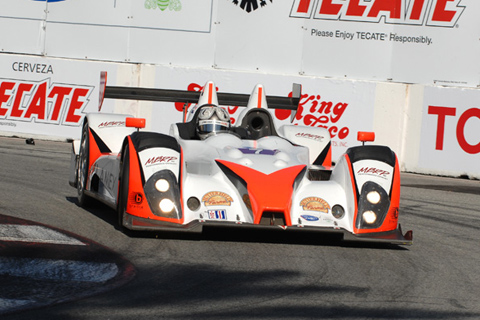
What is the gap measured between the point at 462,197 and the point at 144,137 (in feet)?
20.9

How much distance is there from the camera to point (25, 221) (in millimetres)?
8195

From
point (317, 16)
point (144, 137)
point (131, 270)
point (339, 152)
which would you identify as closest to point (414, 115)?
point (339, 152)

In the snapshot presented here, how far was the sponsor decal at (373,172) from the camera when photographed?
324 inches

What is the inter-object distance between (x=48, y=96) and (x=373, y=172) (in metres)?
10.3

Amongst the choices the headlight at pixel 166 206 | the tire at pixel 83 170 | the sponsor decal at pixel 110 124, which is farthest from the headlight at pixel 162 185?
the sponsor decal at pixel 110 124

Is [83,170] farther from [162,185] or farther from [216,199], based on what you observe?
[216,199]

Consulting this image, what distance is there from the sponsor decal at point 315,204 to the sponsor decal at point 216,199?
0.65m

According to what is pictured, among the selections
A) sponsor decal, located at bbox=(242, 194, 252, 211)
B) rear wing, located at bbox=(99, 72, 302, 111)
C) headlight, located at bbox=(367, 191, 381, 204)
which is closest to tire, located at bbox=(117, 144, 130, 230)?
sponsor decal, located at bbox=(242, 194, 252, 211)

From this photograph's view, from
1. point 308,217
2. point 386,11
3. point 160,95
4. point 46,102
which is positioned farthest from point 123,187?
point 386,11

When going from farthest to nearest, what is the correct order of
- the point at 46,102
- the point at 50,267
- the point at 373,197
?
1. the point at 46,102
2. the point at 373,197
3. the point at 50,267

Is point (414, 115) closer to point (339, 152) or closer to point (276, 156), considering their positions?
point (339, 152)

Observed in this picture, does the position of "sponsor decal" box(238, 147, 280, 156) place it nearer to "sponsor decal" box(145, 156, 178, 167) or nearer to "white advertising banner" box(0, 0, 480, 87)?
"sponsor decal" box(145, 156, 178, 167)

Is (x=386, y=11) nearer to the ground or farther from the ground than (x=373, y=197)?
farther from the ground

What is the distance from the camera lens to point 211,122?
9414mm
